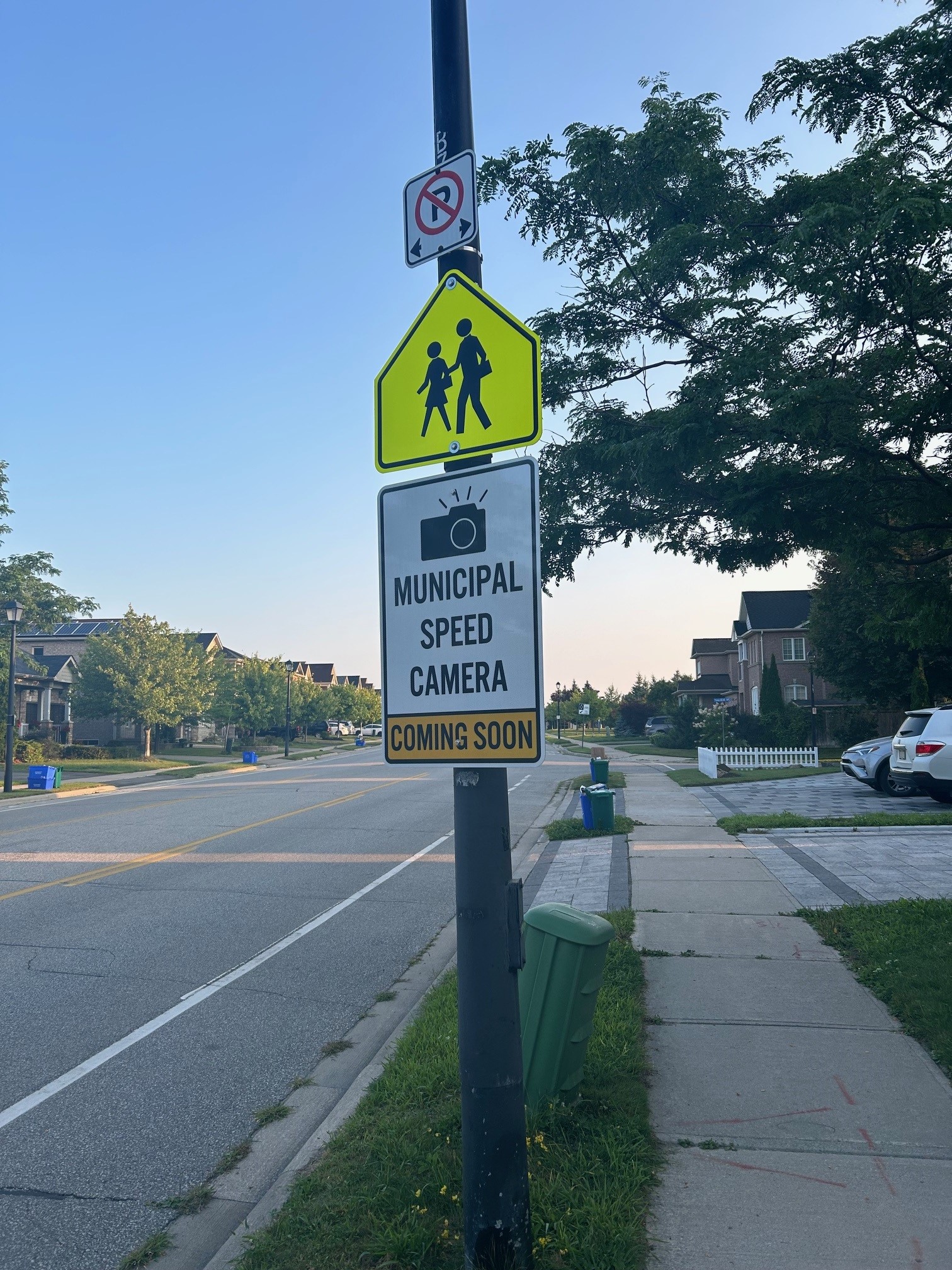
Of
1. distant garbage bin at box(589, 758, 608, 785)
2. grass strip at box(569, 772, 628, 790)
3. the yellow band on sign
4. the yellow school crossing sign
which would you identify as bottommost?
grass strip at box(569, 772, 628, 790)

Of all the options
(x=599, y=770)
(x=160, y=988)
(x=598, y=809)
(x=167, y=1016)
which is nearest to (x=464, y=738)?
(x=167, y=1016)

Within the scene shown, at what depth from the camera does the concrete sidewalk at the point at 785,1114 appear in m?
3.62

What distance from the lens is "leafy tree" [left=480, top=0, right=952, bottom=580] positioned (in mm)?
6695

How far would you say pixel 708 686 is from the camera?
8606 cm

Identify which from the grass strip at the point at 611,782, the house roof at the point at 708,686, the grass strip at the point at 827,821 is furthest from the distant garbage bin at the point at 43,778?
the house roof at the point at 708,686

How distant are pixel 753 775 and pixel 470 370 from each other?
27.6 metres

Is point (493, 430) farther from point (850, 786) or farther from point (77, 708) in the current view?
Result: point (77, 708)

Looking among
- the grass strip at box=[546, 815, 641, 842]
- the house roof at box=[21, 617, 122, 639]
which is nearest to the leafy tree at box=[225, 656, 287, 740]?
the house roof at box=[21, 617, 122, 639]

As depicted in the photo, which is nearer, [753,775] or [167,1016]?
[167,1016]

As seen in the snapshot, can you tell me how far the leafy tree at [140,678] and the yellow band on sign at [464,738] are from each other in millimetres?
49115

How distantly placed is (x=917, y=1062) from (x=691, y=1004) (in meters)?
1.53

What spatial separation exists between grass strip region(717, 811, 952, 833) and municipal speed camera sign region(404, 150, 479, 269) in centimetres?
1357

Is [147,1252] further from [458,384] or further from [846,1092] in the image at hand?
[458,384]

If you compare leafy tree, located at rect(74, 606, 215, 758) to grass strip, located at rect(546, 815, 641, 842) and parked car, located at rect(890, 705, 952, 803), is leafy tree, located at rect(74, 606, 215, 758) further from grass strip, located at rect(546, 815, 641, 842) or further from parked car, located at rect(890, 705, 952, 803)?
parked car, located at rect(890, 705, 952, 803)
